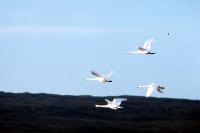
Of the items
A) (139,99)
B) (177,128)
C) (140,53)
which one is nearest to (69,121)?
(177,128)

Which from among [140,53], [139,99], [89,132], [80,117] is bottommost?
[140,53]

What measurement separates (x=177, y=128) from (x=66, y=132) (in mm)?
10077

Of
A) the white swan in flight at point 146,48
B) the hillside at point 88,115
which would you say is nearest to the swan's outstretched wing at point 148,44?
the white swan in flight at point 146,48

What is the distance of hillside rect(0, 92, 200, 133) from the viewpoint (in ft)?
180

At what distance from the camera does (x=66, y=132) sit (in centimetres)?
5169

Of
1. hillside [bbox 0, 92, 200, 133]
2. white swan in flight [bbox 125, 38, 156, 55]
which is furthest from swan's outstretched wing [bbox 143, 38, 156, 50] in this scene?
hillside [bbox 0, 92, 200, 133]

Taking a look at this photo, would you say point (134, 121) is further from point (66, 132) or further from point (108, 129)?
point (66, 132)

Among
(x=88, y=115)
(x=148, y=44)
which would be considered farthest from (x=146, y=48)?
(x=88, y=115)

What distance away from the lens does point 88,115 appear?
64.6 meters

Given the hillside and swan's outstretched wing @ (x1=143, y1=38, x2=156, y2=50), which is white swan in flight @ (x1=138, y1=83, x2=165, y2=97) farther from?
the hillside

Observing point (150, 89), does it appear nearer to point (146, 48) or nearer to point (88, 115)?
point (146, 48)

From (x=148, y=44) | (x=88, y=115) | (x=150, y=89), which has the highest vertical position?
(x=88, y=115)

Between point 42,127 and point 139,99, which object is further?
point 139,99

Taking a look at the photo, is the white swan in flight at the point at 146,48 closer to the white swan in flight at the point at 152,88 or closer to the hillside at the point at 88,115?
the white swan in flight at the point at 152,88
